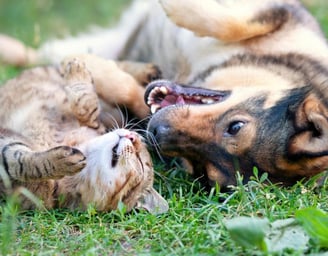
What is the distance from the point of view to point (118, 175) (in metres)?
4.36

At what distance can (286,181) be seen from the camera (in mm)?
4352

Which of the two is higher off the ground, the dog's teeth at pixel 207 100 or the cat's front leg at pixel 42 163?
the dog's teeth at pixel 207 100

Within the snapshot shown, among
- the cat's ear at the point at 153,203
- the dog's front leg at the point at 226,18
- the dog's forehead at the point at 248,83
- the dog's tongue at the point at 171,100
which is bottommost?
the cat's ear at the point at 153,203

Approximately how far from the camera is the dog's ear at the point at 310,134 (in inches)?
166

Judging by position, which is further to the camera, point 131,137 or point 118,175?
point 131,137

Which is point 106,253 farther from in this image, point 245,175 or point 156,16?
point 156,16

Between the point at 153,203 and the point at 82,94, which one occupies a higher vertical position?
the point at 82,94

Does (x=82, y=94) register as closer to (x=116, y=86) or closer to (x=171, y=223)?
(x=116, y=86)

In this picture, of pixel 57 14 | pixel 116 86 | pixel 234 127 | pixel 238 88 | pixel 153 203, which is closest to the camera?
pixel 153 203

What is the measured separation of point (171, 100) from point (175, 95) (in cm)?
5

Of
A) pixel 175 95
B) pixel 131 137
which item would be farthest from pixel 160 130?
pixel 175 95

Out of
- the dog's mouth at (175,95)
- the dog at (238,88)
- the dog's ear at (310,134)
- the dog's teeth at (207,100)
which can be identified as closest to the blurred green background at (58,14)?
the dog at (238,88)

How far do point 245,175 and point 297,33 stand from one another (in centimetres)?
150

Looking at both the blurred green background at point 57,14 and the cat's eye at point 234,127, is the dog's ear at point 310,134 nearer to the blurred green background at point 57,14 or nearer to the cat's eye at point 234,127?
the cat's eye at point 234,127
